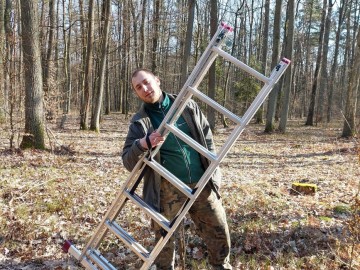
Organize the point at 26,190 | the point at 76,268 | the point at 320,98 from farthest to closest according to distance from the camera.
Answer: the point at 320,98
the point at 26,190
the point at 76,268

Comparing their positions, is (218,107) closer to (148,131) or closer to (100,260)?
(148,131)

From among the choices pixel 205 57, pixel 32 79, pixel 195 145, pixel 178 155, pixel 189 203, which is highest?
pixel 205 57

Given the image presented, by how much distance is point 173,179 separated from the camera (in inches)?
115

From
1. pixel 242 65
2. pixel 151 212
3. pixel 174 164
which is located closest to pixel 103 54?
pixel 174 164

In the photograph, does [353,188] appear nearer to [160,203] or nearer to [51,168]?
[160,203]

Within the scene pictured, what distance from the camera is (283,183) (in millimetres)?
7961

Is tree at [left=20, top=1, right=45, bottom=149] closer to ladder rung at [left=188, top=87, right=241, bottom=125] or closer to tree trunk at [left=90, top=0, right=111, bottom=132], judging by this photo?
tree trunk at [left=90, top=0, right=111, bottom=132]

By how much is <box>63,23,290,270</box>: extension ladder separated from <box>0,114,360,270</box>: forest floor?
1467 millimetres

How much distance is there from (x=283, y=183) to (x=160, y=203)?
5.18 m

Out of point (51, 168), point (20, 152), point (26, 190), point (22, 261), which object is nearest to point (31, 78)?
point (20, 152)

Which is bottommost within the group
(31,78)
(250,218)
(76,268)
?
(76,268)

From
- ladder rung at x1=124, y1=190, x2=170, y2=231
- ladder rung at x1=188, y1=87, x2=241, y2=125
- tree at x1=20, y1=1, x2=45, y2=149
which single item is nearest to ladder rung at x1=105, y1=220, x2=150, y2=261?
ladder rung at x1=124, y1=190, x2=170, y2=231

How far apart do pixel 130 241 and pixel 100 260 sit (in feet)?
1.31

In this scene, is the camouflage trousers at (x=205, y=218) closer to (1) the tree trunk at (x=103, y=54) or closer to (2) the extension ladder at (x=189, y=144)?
(2) the extension ladder at (x=189, y=144)
